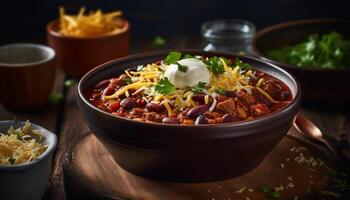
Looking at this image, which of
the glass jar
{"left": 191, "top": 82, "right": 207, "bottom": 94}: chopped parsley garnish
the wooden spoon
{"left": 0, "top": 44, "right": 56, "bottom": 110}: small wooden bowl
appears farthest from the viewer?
the glass jar

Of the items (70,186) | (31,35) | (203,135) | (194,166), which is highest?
(203,135)

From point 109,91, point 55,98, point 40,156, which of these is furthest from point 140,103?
point 55,98

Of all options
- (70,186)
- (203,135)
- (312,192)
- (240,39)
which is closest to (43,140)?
(70,186)

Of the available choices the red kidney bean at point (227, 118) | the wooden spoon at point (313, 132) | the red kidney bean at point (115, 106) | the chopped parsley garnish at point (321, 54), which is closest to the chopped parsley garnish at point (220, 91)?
the red kidney bean at point (227, 118)

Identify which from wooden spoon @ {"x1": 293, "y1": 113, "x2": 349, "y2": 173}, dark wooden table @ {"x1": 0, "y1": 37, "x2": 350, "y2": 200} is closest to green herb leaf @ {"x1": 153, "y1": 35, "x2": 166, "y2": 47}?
dark wooden table @ {"x1": 0, "y1": 37, "x2": 350, "y2": 200}

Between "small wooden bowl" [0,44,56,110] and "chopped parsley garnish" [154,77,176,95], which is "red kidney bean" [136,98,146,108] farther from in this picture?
"small wooden bowl" [0,44,56,110]

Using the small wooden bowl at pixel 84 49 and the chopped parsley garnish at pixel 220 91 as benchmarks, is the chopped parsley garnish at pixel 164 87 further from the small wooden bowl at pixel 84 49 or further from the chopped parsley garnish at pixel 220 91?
the small wooden bowl at pixel 84 49

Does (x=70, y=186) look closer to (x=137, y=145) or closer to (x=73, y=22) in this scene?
(x=137, y=145)
